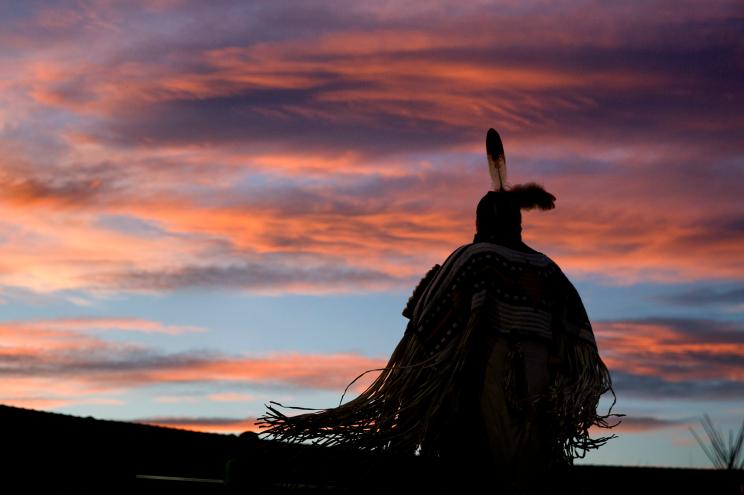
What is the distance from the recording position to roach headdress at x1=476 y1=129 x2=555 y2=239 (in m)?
8.48

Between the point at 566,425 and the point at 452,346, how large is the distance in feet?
3.08

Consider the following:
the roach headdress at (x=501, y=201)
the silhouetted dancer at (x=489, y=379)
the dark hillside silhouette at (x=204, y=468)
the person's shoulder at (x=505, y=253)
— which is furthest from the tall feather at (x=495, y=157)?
the dark hillside silhouette at (x=204, y=468)

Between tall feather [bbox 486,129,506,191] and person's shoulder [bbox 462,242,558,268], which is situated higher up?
tall feather [bbox 486,129,506,191]

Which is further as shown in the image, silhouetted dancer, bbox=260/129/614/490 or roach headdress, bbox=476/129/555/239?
roach headdress, bbox=476/129/555/239

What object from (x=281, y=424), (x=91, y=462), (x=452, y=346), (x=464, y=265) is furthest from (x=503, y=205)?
(x=91, y=462)

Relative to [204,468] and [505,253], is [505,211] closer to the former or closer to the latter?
[505,253]

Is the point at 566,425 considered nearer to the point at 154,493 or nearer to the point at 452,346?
the point at 452,346

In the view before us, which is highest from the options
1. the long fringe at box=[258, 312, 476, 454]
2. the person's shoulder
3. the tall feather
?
the tall feather

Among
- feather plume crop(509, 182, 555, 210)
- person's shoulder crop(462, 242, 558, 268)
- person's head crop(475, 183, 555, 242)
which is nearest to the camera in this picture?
person's shoulder crop(462, 242, 558, 268)

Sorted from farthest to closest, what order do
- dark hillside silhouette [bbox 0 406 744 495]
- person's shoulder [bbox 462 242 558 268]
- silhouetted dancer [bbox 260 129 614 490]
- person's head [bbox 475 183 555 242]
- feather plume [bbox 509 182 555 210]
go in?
feather plume [bbox 509 182 555 210]
person's head [bbox 475 183 555 242]
person's shoulder [bbox 462 242 558 268]
silhouetted dancer [bbox 260 129 614 490]
dark hillside silhouette [bbox 0 406 744 495]

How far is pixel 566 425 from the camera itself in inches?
320

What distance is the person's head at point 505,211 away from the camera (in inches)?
334

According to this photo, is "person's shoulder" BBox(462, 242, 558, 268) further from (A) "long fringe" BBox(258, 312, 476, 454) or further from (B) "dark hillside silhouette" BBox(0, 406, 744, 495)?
(B) "dark hillside silhouette" BBox(0, 406, 744, 495)

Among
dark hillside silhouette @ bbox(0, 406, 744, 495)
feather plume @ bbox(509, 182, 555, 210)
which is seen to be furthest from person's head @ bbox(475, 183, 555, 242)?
dark hillside silhouette @ bbox(0, 406, 744, 495)
